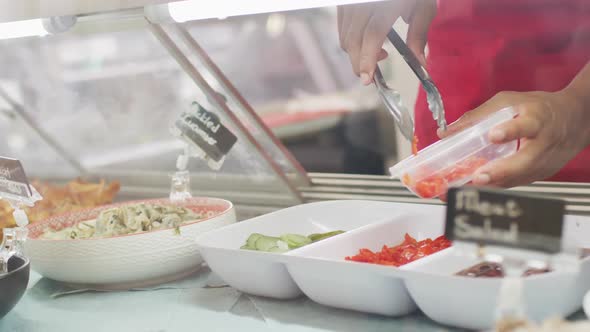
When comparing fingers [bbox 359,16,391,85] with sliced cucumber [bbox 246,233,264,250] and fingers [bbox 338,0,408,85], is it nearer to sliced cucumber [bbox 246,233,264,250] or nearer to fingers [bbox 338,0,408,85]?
fingers [bbox 338,0,408,85]

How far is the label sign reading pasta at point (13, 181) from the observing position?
54.9 inches

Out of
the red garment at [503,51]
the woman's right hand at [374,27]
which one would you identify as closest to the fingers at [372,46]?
the woman's right hand at [374,27]

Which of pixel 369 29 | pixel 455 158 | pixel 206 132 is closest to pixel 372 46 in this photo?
pixel 369 29

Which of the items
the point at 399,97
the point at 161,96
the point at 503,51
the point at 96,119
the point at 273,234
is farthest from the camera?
the point at 161,96

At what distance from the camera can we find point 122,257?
1.42 metres

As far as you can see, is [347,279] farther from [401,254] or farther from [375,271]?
[401,254]

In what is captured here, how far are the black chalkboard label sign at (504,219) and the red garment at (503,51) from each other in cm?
64

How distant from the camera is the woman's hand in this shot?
119 cm

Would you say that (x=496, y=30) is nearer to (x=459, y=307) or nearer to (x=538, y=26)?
(x=538, y=26)

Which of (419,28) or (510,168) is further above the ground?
(419,28)

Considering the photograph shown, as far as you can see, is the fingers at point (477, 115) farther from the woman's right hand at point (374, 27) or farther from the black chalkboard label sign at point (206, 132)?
the black chalkboard label sign at point (206, 132)

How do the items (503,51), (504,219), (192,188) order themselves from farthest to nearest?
1. (192,188)
2. (503,51)
3. (504,219)

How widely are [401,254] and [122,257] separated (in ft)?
1.79

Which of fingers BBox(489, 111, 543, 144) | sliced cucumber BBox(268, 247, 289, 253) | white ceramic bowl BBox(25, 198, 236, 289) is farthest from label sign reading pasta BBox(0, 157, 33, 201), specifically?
fingers BBox(489, 111, 543, 144)
